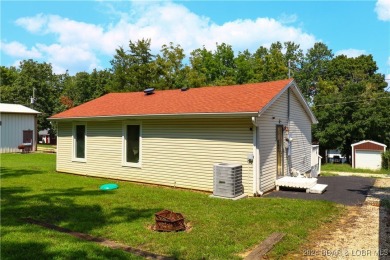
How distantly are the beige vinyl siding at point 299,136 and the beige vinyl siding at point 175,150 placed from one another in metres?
3.89

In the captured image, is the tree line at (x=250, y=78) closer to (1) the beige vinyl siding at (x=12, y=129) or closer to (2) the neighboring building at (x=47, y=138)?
(2) the neighboring building at (x=47, y=138)

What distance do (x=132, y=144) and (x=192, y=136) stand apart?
2.95 meters

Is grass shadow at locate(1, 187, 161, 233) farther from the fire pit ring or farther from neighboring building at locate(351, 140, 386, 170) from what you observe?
neighboring building at locate(351, 140, 386, 170)

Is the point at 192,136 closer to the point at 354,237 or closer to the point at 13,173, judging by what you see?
the point at 354,237

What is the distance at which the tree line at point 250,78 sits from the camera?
3048 centimetres

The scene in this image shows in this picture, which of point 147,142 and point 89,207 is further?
point 147,142

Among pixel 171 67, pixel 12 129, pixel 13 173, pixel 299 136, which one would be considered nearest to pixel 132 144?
pixel 13 173

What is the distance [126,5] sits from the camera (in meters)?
10.7

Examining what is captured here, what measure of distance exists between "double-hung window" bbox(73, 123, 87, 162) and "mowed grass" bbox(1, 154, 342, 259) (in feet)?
11.1

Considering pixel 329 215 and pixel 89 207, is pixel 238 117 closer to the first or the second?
pixel 329 215

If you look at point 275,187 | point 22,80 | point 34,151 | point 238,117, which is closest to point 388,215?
point 275,187

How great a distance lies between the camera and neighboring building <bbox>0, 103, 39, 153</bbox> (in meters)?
25.8

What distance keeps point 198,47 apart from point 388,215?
38963mm

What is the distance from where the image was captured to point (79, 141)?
553 inches
